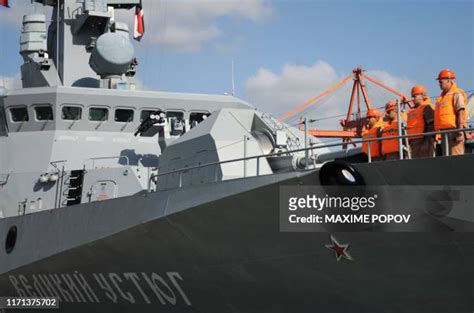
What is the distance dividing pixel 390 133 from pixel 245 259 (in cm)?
237

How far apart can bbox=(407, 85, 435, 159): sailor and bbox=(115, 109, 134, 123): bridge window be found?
698cm

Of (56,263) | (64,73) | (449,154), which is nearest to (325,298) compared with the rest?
(449,154)

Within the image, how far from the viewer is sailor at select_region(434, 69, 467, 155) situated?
7449 millimetres

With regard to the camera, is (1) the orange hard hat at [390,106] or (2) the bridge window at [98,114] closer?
(1) the orange hard hat at [390,106]

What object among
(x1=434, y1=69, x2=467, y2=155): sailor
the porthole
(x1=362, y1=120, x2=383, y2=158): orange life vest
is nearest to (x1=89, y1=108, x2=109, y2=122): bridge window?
the porthole

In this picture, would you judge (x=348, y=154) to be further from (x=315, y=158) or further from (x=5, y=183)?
(x=5, y=183)

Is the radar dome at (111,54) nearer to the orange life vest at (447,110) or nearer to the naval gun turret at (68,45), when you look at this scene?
the naval gun turret at (68,45)

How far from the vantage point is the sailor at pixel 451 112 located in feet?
24.4

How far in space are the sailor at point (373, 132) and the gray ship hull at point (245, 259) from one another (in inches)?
40.5

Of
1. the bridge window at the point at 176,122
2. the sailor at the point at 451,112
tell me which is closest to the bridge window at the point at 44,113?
the bridge window at the point at 176,122

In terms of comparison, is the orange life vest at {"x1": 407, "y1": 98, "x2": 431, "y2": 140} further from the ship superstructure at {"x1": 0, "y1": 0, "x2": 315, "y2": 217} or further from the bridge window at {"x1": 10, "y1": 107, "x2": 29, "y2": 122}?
the bridge window at {"x1": 10, "y1": 107, "x2": 29, "y2": 122}

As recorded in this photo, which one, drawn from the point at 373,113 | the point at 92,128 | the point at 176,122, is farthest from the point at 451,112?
the point at 92,128

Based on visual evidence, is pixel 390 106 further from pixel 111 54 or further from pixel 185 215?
pixel 111 54

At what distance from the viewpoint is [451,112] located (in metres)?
7.52
